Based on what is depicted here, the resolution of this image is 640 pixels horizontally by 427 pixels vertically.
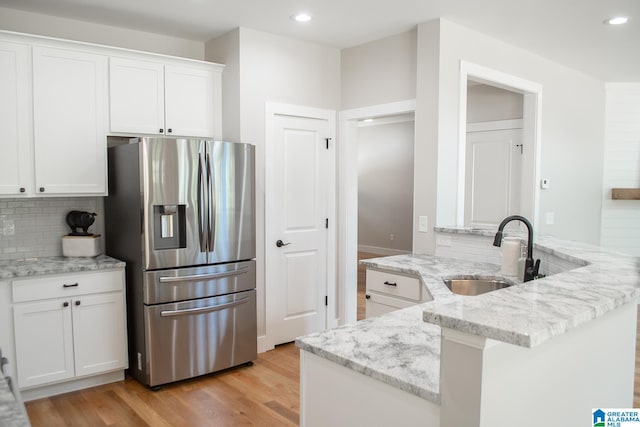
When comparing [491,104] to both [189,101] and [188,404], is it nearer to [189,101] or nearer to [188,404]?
[189,101]

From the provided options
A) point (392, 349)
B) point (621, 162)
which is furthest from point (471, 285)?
point (621, 162)

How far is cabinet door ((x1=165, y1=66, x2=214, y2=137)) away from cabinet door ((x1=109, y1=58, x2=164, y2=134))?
64 millimetres

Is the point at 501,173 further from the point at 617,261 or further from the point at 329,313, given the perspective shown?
the point at 617,261

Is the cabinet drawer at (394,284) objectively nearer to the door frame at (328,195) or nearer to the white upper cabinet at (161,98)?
the door frame at (328,195)

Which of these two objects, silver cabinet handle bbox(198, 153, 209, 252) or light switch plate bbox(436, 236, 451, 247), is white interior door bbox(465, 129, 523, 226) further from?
silver cabinet handle bbox(198, 153, 209, 252)

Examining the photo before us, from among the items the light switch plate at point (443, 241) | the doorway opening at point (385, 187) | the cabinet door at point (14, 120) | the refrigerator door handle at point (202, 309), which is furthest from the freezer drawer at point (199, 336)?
the doorway opening at point (385, 187)

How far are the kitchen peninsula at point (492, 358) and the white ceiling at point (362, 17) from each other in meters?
2.11

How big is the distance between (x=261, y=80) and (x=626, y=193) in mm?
4668

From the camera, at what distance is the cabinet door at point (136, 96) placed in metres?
3.43

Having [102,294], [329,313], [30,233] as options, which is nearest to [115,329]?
[102,294]

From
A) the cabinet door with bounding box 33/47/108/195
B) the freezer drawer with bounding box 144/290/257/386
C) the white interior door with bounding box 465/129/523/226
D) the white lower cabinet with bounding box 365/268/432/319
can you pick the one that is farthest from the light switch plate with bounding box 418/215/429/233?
the cabinet door with bounding box 33/47/108/195

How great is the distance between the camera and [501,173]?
511cm

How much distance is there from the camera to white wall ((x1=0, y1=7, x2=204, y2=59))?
3344 millimetres
